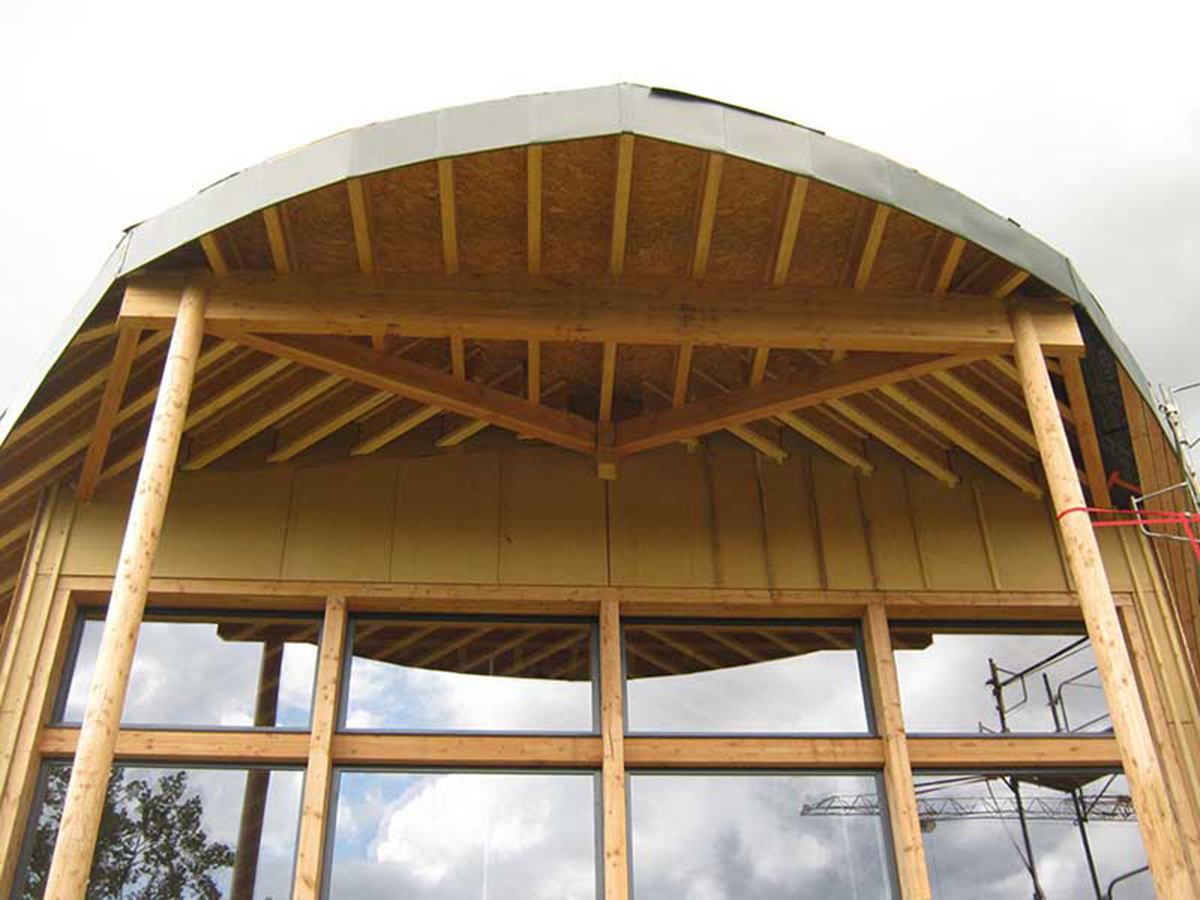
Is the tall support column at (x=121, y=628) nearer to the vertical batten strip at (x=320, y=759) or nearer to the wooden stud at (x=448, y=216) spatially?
the wooden stud at (x=448, y=216)

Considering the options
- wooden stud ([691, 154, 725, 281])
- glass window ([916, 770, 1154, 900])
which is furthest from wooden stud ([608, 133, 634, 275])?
glass window ([916, 770, 1154, 900])

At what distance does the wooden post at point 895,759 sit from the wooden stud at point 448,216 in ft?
12.9

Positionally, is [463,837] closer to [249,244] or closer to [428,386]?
[428,386]

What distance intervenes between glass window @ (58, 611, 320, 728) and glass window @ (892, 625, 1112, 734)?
169 inches

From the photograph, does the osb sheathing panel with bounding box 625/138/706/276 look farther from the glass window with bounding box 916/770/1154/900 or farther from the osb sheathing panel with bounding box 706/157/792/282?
the glass window with bounding box 916/770/1154/900

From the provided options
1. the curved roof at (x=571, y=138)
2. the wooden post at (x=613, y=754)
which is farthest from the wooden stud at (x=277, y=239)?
the wooden post at (x=613, y=754)

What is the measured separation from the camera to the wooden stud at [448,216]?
225 inches

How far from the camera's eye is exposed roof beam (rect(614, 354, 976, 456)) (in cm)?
680

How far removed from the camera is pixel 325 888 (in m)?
6.69

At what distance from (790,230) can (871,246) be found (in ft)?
1.59

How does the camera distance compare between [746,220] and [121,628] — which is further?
[746,220]

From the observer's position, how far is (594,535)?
7.92m

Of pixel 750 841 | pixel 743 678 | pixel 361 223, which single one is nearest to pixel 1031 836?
pixel 750 841

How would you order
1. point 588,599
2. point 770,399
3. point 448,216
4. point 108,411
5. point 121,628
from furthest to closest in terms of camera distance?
point 588,599 < point 770,399 < point 108,411 < point 448,216 < point 121,628
